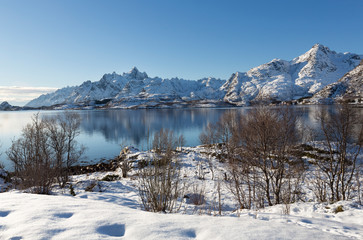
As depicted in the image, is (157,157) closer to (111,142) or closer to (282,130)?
(282,130)

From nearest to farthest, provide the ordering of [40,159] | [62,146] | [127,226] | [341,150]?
[127,226] → [40,159] → [341,150] → [62,146]

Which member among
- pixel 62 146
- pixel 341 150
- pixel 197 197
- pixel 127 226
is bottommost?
pixel 197 197

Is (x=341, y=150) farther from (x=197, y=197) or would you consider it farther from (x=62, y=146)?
(x=62, y=146)

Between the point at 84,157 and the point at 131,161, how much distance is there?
14926 mm

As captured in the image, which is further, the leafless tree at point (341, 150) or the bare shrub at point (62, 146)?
the bare shrub at point (62, 146)

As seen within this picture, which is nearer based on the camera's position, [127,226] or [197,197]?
[127,226]

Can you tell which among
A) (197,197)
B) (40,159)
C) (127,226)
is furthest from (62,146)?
(127,226)

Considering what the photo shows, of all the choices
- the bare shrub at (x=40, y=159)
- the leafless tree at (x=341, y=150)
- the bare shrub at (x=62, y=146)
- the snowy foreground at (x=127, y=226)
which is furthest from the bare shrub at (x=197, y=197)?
the bare shrub at (x=62, y=146)

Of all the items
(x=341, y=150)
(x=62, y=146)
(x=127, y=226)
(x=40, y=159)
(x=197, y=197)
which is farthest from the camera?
(x=62, y=146)

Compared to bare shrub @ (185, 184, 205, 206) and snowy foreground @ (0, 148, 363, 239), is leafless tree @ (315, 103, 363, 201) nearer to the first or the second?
bare shrub @ (185, 184, 205, 206)

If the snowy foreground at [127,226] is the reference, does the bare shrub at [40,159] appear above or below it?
below

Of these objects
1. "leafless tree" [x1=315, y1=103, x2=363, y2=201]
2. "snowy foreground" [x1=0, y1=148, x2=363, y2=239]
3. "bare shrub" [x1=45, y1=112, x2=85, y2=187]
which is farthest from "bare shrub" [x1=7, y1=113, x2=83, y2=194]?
"leafless tree" [x1=315, y1=103, x2=363, y2=201]

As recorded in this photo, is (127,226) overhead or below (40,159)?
overhead

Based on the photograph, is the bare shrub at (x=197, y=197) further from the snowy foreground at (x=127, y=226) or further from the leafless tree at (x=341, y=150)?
the leafless tree at (x=341, y=150)
